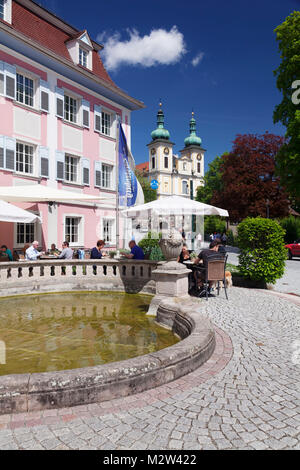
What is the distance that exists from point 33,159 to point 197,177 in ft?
238

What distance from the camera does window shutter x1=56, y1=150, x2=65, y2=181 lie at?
1608 cm

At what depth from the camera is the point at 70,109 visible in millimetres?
17328

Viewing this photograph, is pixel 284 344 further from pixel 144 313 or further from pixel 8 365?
pixel 8 365

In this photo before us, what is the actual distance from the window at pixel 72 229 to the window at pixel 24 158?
3.24 meters

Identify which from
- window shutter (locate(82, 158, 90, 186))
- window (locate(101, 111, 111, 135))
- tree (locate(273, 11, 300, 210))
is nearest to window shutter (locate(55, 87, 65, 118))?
window shutter (locate(82, 158, 90, 186))

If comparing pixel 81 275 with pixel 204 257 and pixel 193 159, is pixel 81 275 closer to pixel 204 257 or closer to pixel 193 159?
pixel 204 257

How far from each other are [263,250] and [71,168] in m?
11.5

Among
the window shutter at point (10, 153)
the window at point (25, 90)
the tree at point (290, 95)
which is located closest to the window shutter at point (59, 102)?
the window at point (25, 90)

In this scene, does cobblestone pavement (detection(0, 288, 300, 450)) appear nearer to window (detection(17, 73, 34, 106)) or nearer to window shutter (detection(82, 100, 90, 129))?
window (detection(17, 73, 34, 106))

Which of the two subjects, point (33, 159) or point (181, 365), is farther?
point (33, 159)

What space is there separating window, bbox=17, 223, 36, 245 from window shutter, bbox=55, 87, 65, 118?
5692 millimetres

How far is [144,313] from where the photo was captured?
7152 mm

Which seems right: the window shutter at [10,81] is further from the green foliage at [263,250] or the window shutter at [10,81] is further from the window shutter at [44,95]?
the green foliage at [263,250]
